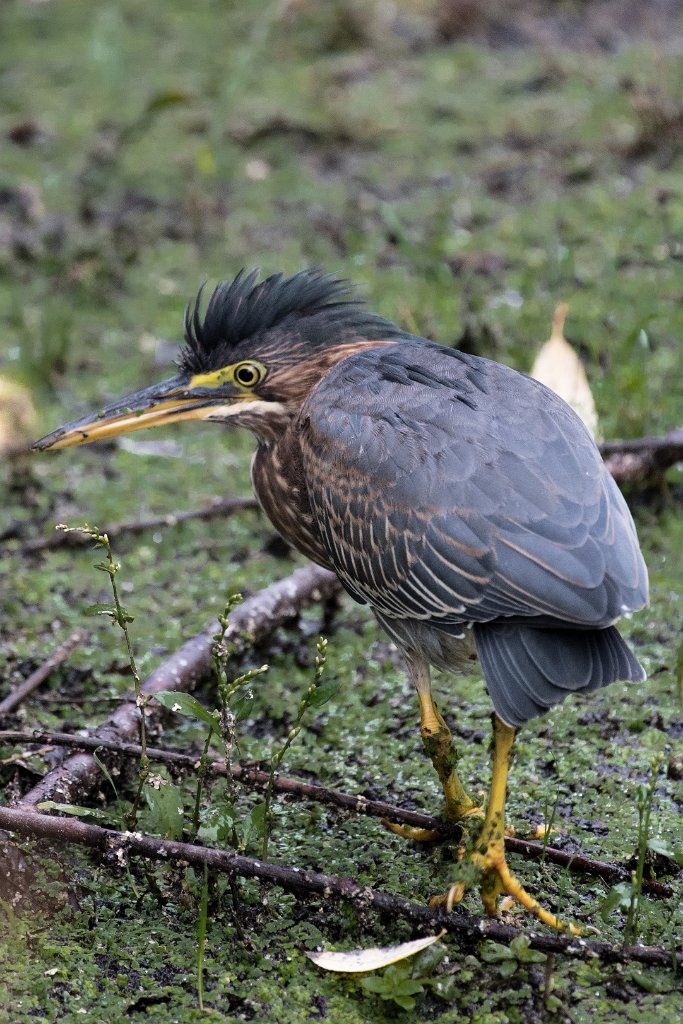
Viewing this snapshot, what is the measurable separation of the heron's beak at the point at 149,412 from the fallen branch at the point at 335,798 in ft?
3.14

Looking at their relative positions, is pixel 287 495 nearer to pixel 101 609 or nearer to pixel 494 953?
pixel 101 609

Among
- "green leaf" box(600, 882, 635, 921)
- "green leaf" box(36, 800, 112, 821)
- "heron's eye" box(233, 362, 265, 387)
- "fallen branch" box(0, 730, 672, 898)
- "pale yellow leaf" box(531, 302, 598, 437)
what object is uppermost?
"pale yellow leaf" box(531, 302, 598, 437)

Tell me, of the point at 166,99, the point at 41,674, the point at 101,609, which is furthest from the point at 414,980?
the point at 166,99

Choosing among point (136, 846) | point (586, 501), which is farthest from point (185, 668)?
point (586, 501)

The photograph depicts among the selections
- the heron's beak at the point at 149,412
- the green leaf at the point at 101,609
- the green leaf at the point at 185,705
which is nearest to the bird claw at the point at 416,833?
the green leaf at the point at 185,705

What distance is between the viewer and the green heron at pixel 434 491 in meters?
3.10

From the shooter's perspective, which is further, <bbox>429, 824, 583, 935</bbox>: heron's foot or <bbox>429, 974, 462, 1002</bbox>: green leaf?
<bbox>429, 824, 583, 935</bbox>: heron's foot

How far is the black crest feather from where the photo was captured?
399 cm

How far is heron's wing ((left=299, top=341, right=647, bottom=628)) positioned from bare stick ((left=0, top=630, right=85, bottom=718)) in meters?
1.10

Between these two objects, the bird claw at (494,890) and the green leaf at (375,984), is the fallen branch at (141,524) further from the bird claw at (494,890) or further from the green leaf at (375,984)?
the green leaf at (375,984)

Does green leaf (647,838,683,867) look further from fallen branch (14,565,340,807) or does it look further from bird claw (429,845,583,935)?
fallen branch (14,565,340,807)

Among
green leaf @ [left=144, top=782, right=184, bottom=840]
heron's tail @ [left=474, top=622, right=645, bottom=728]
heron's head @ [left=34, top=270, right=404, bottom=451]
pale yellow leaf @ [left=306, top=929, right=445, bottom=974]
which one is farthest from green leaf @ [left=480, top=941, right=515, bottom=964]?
heron's head @ [left=34, top=270, right=404, bottom=451]

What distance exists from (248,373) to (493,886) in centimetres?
179

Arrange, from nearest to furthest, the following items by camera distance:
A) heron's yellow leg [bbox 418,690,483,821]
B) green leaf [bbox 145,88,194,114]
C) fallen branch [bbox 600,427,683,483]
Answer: heron's yellow leg [bbox 418,690,483,821] → fallen branch [bbox 600,427,683,483] → green leaf [bbox 145,88,194,114]
